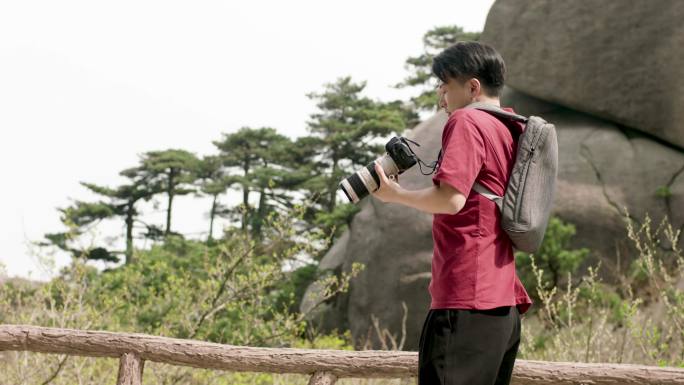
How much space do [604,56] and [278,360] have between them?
8.71 metres

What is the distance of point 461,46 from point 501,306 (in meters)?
0.72

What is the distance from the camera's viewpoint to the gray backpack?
2.17 meters

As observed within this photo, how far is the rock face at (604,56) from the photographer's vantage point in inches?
424

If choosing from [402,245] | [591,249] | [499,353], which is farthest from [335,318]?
[499,353]

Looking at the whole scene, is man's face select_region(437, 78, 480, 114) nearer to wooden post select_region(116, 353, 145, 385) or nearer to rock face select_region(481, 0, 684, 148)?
wooden post select_region(116, 353, 145, 385)

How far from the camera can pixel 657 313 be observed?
9.17 meters

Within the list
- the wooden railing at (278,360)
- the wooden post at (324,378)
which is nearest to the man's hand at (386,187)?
the wooden railing at (278,360)

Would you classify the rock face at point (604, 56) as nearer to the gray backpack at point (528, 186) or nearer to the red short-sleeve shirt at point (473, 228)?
the gray backpack at point (528, 186)

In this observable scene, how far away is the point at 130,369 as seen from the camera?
12.9ft

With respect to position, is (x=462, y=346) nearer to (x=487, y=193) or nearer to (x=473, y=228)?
(x=473, y=228)

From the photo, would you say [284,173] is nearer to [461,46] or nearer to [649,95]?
[649,95]

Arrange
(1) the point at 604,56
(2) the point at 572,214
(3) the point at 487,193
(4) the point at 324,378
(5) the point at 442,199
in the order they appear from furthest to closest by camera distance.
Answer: (1) the point at 604,56 < (2) the point at 572,214 < (4) the point at 324,378 < (3) the point at 487,193 < (5) the point at 442,199

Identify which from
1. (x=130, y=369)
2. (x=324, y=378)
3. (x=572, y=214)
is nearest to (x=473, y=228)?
(x=324, y=378)

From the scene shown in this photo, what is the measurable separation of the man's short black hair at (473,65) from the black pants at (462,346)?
0.62 m
